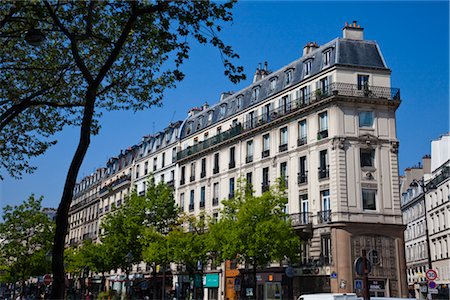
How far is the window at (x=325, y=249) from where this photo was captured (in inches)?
1320

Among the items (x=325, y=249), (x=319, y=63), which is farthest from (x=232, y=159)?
(x=325, y=249)

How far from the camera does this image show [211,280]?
4406 cm

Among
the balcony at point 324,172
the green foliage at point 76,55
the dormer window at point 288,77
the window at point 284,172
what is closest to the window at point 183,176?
the window at point 284,172

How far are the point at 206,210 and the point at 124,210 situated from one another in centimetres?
687

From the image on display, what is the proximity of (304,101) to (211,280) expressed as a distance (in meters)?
16.8

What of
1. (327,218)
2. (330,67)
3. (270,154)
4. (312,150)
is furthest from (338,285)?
(330,67)

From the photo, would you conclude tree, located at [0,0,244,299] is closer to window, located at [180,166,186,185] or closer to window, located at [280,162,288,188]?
window, located at [280,162,288,188]

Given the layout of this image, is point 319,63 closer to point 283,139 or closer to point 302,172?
point 283,139

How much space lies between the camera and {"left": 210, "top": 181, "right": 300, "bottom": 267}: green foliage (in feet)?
105

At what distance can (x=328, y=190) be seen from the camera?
113ft

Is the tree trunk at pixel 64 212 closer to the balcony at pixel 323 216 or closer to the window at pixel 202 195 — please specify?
the balcony at pixel 323 216

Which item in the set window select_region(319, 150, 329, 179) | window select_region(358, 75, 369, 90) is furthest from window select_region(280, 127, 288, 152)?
window select_region(358, 75, 369, 90)

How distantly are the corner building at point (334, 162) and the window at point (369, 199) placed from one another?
0.06m

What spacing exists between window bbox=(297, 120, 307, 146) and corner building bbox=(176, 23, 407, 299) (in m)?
0.07
